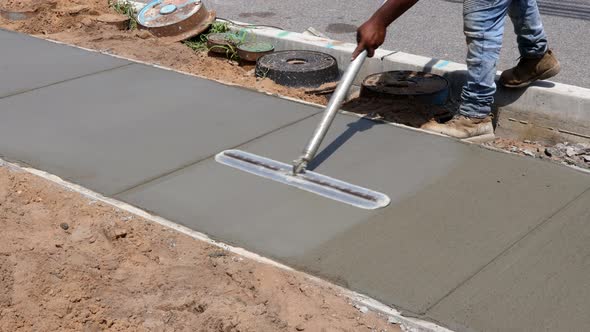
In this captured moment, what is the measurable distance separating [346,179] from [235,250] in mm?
1014

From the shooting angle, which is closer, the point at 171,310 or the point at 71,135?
the point at 171,310

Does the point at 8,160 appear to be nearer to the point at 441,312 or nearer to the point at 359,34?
the point at 359,34

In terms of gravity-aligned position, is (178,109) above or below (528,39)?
below

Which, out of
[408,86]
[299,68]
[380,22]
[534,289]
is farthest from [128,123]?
[534,289]

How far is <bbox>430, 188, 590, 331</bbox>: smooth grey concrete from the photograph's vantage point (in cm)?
343

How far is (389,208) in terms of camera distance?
4.38 metres

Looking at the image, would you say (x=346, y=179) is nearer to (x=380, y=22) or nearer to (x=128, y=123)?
(x=380, y=22)

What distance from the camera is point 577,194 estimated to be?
4.58m

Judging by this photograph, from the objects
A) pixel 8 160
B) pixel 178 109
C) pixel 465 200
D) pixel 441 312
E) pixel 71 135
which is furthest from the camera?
pixel 178 109

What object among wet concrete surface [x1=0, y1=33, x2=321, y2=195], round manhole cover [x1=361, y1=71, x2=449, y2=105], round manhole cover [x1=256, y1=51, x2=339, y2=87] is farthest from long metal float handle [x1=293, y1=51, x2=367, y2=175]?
round manhole cover [x1=256, y1=51, x2=339, y2=87]

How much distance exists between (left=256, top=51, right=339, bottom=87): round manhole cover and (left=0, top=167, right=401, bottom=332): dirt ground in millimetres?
2558

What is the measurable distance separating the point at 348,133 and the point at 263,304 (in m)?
2.09

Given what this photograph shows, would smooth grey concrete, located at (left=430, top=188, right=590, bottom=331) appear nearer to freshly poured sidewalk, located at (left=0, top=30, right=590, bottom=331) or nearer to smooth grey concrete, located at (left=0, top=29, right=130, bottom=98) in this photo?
freshly poured sidewalk, located at (left=0, top=30, right=590, bottom=331)

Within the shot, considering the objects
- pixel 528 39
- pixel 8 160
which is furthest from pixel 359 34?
pixel 8 160
